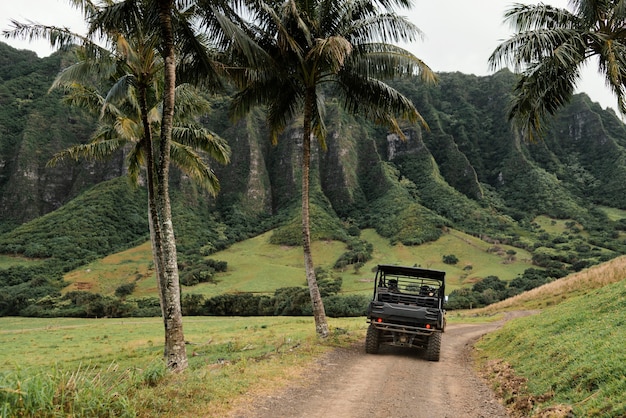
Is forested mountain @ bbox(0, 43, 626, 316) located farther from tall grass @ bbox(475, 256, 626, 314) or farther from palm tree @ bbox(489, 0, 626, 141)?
palm tree @ bbox(489, 0, 626, 141)

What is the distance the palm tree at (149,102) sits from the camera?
31.8ft

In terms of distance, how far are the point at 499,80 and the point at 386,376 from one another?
196 meters

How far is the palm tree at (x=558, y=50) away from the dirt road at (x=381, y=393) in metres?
10.6

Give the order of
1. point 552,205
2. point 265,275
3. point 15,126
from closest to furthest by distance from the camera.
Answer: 1. point 265,275
2. point 552,205
3. point 15,126

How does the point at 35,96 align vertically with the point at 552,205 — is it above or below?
above

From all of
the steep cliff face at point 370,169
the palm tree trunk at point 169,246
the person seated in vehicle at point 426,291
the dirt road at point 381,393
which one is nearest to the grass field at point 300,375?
the dirt road at point 381,393

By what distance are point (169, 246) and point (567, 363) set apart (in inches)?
338

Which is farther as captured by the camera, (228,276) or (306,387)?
(228,276)

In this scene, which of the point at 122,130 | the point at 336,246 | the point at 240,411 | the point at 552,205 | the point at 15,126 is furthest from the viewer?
the point at 15,126

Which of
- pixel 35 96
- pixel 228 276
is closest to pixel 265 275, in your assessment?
pixel 228 276

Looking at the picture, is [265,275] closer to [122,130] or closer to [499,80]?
[122,130]

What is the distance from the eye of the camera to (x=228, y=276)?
257 ft

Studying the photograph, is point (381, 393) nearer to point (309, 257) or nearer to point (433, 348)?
point (433, 348)

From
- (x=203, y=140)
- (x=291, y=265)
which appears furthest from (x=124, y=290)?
(x=203, y=140)
